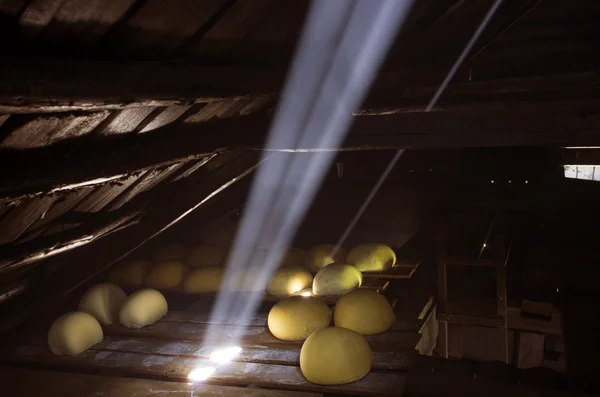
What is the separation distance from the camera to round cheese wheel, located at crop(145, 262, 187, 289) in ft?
18.4

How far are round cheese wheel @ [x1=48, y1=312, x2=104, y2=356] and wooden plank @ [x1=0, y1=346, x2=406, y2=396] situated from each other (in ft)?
0.23

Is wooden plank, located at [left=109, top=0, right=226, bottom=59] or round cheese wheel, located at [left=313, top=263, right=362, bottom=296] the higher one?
wooden plank, located at [left=109, top=0, right=226, bottom=59]

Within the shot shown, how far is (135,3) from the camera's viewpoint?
1.80m

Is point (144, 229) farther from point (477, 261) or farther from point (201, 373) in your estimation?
point (477, 261)

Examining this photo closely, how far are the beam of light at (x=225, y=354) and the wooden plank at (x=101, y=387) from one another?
367 millimetres

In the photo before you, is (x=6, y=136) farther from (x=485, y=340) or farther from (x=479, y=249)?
(x=485, y=340)

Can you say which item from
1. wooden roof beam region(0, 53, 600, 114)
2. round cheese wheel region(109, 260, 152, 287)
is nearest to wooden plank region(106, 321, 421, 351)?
round cheese wheel region(109, 260, 152, 287)

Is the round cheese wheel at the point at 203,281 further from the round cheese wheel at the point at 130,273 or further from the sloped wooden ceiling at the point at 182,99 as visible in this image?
the sloped wooden ceiling at the point at 182,99

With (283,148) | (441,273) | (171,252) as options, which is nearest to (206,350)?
(283,148)

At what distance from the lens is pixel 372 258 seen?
555 cm

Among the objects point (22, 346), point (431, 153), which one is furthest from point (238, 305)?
point (431, 153)

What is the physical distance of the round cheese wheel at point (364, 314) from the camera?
4.22m

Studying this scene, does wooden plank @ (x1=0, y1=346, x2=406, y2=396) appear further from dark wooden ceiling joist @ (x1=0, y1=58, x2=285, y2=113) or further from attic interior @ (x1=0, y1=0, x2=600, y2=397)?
dark wooden ceiling joist @ (x1=0, y1=58, x2=285, y2=113)

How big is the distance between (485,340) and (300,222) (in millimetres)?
3168
